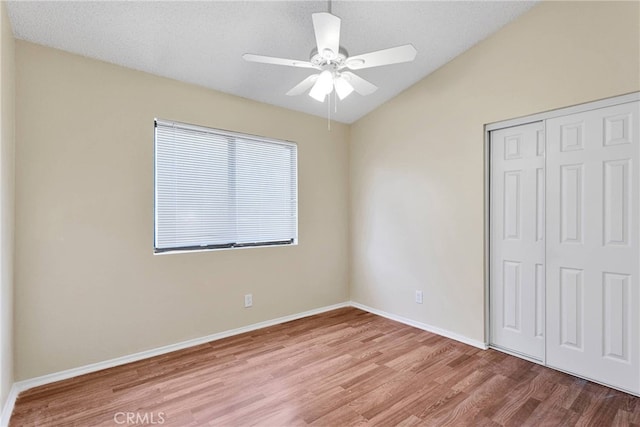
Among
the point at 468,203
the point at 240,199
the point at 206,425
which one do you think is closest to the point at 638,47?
the point at 468,203

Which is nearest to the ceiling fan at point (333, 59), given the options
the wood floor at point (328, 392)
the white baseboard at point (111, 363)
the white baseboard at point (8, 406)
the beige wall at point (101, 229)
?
the beige wall at point (101, 229)

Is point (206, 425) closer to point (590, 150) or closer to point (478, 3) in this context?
point (590, 150)

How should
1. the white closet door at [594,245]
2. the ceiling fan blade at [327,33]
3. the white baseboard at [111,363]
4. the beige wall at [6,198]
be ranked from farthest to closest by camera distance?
1. the white closet door at [594,245]
2. the white baseboard at [111,363]
3. the beige wall at [6,198]
4. the ceiling fan blade at [327,33]

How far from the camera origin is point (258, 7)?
7.22ft

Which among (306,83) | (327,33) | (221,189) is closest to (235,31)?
(306,83)

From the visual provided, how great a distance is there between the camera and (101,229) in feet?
8.26

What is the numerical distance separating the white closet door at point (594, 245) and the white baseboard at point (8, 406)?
3729 millimetres

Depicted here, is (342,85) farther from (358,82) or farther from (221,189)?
(221,189)

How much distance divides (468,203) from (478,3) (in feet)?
5.34

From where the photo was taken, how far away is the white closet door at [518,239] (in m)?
2.61

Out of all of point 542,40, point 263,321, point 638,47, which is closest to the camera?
point 638,47

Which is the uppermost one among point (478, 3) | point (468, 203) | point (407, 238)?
point (478, 3)

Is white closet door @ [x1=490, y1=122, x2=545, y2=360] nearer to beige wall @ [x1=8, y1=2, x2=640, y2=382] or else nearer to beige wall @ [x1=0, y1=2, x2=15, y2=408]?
beige wall @ [x1=8, y1=2, x2=640, y2=382]

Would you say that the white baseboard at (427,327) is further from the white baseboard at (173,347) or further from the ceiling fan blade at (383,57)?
the ceiling fan blade at (383,57)
